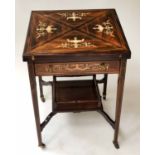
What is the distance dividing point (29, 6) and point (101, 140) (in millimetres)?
1514

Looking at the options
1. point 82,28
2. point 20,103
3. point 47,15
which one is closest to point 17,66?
point 20,103

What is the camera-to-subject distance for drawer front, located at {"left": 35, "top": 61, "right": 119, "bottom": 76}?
1303 millimetres

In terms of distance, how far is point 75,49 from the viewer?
130cm

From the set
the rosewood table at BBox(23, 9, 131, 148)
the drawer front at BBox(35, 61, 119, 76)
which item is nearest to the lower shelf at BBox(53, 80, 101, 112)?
the rosewood table at BBox(23, 9, 131, 148)

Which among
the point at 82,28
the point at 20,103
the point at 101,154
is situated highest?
the point at 82,28

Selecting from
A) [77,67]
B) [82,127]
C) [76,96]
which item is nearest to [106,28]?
[77,67]

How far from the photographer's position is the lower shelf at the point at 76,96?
163 cm

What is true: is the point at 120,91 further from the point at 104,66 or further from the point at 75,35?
the point at 75,35

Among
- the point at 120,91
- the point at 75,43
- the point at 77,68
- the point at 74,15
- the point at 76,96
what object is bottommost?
the point at 76,96

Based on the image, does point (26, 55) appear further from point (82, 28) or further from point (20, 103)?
point (20, 103)

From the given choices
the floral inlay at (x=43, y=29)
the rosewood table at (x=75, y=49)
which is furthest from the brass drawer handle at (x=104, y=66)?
the floral inlay at (x=43, y=29)

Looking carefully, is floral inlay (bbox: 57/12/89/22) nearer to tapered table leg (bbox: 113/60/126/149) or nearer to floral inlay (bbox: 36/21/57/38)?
floral inlay (bbox: 36/21/57/38)

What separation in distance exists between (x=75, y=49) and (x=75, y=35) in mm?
127

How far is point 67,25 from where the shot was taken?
1.48 metres
